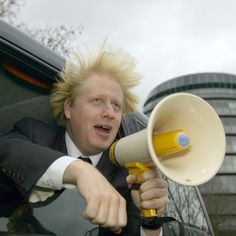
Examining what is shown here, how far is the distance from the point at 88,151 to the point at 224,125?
50.2 meters

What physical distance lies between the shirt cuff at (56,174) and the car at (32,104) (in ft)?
0.44

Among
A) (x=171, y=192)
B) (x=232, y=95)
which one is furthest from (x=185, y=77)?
(x=171, y=192)

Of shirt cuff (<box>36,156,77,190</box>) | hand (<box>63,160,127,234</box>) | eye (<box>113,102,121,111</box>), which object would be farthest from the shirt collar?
hand (<box>63,160,127,234</box>)

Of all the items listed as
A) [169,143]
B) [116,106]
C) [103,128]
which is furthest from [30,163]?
[116,106]

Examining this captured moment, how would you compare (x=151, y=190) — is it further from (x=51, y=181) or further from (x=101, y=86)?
(x=101, y=86)

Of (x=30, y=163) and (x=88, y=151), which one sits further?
(x=88, y=151)

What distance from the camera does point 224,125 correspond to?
50.8 meters

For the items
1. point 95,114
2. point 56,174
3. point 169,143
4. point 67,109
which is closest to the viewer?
point 56,174

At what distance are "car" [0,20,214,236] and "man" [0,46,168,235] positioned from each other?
45 mm

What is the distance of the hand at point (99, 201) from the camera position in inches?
45.0

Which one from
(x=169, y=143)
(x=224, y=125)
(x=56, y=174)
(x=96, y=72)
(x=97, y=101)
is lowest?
(x=56, y=174)

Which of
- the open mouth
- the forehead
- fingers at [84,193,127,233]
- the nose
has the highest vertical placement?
the forehead

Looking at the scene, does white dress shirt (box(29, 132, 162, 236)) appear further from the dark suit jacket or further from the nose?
the nose

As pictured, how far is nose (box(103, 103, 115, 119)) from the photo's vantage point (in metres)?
1.91
